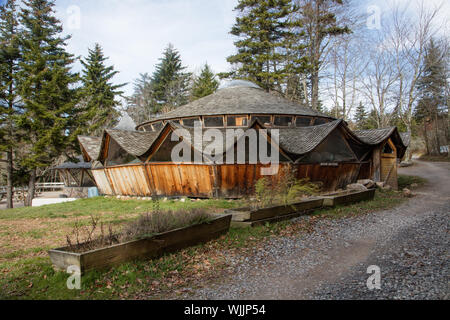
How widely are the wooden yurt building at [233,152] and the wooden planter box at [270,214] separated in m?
2.70

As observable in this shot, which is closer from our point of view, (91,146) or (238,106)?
(238,106)

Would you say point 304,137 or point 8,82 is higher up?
point 8,82

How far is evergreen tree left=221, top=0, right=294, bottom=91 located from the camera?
29.6m

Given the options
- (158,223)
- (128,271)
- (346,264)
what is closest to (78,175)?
(158,223)

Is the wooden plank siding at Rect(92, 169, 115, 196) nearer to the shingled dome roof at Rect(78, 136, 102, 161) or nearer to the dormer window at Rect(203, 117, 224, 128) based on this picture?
the shingled dome roof at Rect(78, 136, 102, 161)

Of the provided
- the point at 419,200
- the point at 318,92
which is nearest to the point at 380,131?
the point at 419,200

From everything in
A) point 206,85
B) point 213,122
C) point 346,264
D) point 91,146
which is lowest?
point 346,264

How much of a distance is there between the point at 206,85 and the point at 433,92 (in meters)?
29.5

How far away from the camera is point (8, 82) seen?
2222cm

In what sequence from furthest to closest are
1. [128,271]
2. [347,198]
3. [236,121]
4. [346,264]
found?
1. [236,121]
2. [347,198]
3. [346,264]
4. [128,271]

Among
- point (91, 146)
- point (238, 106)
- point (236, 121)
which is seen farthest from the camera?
point (91, 146)

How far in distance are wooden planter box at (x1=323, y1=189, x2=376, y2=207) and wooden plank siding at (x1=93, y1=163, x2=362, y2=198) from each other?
85.5 inches

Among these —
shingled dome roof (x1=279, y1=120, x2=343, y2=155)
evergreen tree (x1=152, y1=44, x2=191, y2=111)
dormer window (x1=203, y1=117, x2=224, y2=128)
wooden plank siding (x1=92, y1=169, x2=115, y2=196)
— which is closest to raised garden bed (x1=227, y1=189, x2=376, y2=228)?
shingled dome roof (x1=279, y1=120, x2=343, y2=155)

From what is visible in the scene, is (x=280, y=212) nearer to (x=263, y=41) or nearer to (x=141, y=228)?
(x=141, y=228)
